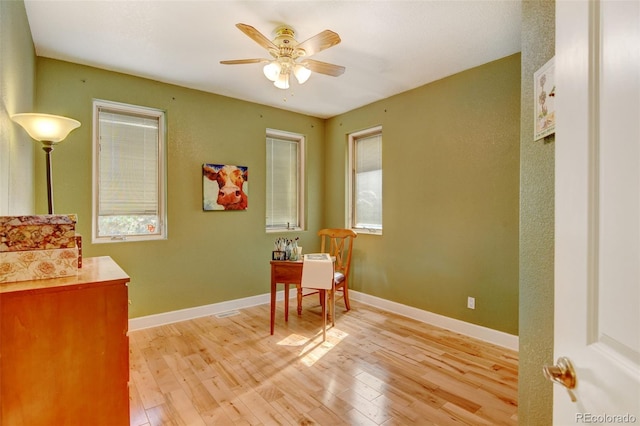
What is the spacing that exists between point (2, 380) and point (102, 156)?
8.38ft

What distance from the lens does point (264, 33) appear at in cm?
249

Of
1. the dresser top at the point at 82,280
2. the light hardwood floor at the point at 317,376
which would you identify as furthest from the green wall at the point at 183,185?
the dresser top at the point at 82,280

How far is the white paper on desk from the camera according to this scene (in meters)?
2.98

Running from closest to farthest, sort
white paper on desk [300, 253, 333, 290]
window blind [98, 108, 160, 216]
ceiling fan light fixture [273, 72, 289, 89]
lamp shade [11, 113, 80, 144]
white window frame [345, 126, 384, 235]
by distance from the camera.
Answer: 1. lamp shade [11, 113, 80, 144]
2. ceiling fan light fixture [273, 72, 289, 89]
3. white paper on desk [300, 253, 333, 290]
4. window blind [98, 108, 160, 216]
5. white window frame [345, 126, 384, 235]

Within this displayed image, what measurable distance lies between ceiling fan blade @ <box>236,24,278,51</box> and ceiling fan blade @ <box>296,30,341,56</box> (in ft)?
0.71

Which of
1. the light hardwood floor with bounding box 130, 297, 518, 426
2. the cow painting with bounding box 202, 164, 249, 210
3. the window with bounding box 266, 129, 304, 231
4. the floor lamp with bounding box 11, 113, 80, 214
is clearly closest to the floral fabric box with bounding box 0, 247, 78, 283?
the floor lamp with bounding box 11, 113, 80, 214

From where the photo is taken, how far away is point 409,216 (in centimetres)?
370

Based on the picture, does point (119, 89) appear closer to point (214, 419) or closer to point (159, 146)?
point (159, 146)

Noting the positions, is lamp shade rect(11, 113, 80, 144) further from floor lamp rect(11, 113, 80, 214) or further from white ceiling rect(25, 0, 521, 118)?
white ceiling rect(25, 0, 521, 118)

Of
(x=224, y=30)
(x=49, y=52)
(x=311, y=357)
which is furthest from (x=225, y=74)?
(x=311, y=357)

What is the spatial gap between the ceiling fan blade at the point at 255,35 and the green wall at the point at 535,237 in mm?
1491

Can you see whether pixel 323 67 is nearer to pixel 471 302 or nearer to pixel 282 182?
pixel 282 182

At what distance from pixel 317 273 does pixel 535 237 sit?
2.06 meters

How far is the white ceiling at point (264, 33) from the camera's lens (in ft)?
7.11
